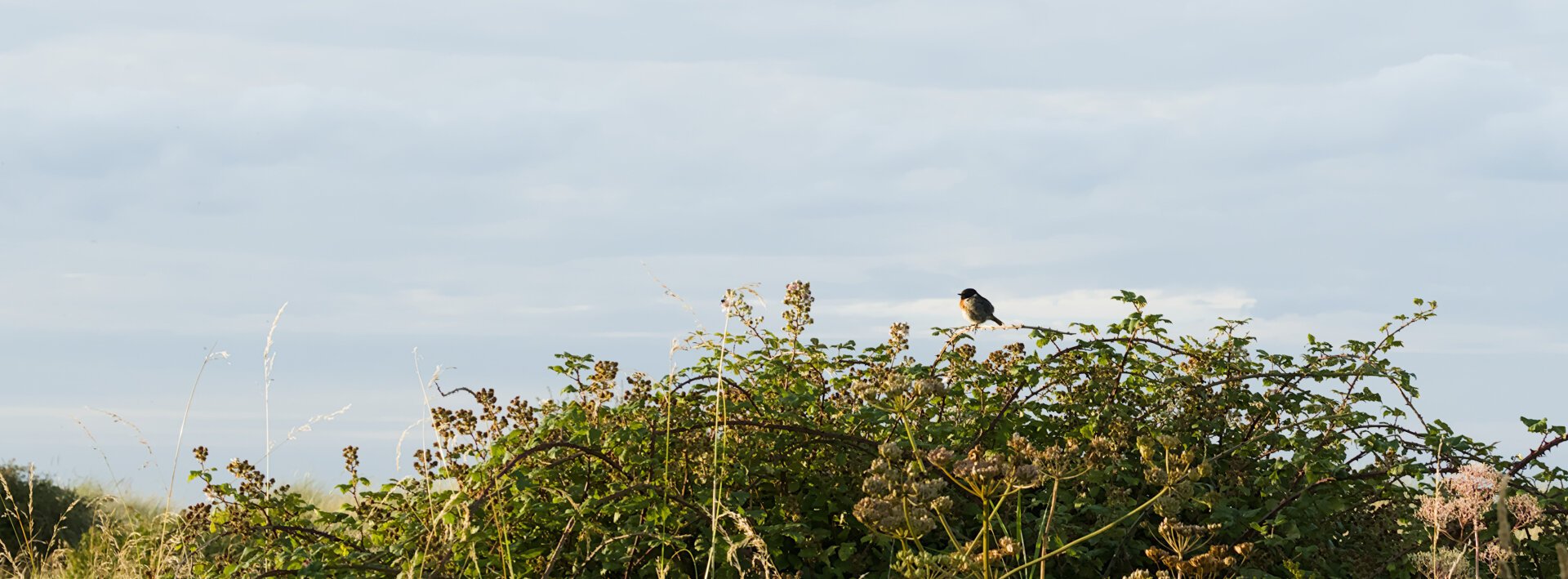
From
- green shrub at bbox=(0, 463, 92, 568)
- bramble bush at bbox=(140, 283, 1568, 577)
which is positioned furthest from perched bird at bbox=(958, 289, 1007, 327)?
green shrub at bbox=(0, 463, 92, 568)

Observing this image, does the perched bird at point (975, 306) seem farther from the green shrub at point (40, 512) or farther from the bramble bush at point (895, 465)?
the green shrub at point (40, 512)

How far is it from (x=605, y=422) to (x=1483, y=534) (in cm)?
367

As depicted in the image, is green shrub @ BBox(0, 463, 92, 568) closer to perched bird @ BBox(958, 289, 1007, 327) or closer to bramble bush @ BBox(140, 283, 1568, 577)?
bramble bush @ BBox(140, 283, 1568, 577)

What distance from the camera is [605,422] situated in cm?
569

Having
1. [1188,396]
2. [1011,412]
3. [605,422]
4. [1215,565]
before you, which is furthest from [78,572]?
[1215,565]

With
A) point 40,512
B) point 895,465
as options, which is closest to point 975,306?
point 895,465

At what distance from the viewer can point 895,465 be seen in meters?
4.77

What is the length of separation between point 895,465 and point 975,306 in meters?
6.06

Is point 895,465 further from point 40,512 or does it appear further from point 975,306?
point 40,512

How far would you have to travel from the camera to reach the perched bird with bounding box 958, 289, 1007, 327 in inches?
417

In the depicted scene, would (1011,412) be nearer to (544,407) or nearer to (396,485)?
(544,407)

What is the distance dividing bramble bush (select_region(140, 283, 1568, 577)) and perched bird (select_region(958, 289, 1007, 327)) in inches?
161

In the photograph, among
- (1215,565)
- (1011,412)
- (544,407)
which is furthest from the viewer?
(544,407)

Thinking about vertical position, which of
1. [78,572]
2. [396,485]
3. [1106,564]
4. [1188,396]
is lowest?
[78,572]
